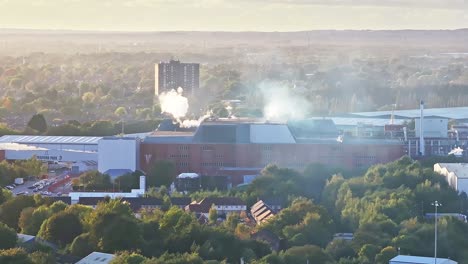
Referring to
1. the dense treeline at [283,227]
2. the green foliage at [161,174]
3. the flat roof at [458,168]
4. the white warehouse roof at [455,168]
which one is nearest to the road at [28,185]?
the green foliage at [161,174]

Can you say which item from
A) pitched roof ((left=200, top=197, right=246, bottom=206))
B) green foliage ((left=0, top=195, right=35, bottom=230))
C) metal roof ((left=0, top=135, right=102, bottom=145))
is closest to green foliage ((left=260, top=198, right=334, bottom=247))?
pitched roof ((left=200, top=197, right=246, bottom=206))

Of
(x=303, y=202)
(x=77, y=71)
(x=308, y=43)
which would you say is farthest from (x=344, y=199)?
(x=308, y=43)

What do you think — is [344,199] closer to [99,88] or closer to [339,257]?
[339,257]

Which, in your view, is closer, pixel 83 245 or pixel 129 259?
pixel 129 259

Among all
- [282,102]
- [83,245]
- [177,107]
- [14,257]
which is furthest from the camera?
[282,102]

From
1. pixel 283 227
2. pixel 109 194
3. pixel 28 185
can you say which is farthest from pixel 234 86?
pixel 283 227

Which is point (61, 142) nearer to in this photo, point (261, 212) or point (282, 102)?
point (261, 212)

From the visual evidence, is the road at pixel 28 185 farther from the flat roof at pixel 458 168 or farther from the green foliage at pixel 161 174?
the flat roof at pixel 458 168
